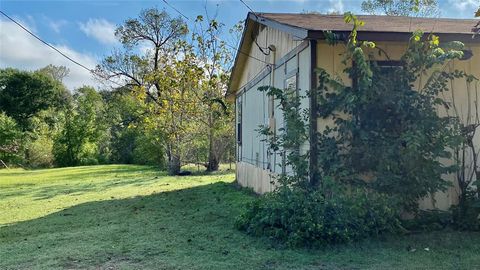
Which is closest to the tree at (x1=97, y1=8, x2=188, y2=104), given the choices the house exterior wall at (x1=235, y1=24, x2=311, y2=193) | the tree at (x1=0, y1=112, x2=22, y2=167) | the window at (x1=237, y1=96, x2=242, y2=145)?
the tree at (x1=0, y1=112, x2=22, y2=167)

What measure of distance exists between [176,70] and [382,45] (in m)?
13.5

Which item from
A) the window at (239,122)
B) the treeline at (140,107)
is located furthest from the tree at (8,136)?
the window at (239,122)

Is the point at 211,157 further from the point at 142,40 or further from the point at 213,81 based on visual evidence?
the point at 142,40

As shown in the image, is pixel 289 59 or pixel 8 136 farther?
pixel 8 136

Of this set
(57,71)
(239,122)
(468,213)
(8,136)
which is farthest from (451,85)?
(57,71)

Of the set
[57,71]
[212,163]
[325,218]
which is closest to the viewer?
[325,218]

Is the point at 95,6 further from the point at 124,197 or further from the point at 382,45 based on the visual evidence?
the point at 382,45

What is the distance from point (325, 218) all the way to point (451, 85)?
3159mm

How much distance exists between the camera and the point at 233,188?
1195cm

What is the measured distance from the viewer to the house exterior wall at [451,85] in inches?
250

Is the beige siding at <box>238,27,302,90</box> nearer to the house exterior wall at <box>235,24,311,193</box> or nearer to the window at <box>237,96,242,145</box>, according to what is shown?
the house exterior wall at <box>235,24,311,193</box>

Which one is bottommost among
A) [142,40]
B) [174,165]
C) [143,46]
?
[174,165]

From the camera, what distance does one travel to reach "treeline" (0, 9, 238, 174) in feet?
61.9

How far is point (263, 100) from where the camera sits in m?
9.95
